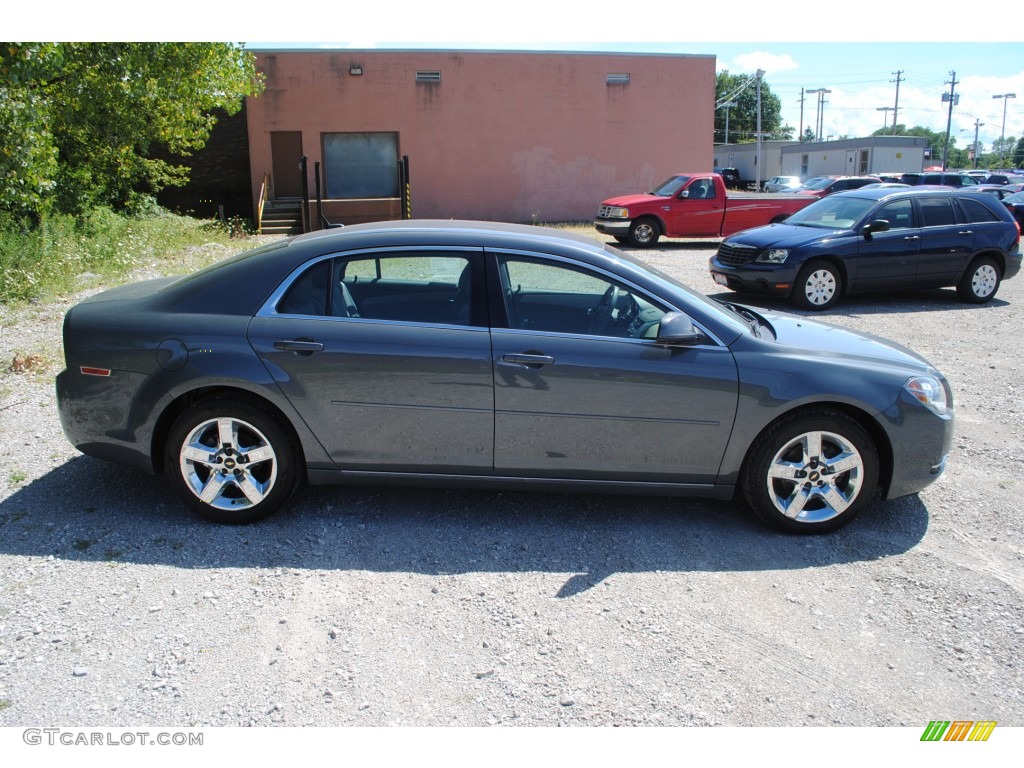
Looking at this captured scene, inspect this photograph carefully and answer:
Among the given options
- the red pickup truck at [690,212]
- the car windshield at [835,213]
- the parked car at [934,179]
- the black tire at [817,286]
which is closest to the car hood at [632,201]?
the red pickup truck at [690,212]

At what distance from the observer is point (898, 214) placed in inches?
456

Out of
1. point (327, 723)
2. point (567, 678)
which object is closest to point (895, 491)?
point (567, 678)

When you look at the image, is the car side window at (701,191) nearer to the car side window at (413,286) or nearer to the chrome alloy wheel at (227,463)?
the car side window at (413,286)

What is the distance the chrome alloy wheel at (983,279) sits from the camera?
1192 centimetres

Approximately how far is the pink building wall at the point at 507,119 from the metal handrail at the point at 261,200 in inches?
9.9

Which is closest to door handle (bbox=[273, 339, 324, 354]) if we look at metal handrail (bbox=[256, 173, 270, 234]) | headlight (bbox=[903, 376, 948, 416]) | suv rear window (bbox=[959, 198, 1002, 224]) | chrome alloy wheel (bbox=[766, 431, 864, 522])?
chrome alloy wheel (bbox=[766, 431, 864, 522])

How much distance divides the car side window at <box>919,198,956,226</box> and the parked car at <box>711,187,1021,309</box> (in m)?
0.01

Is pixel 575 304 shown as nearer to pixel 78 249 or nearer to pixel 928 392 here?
pixel 928 392

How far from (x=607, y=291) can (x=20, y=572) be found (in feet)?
10.4

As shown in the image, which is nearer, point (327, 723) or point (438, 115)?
point (327, 723)
